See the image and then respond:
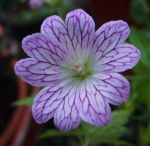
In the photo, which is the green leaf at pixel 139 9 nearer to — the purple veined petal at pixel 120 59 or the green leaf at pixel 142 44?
the green leaf at pixel 142 44

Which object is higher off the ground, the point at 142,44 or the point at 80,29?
the point at 80,29

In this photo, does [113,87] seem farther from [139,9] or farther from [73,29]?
[139,9]

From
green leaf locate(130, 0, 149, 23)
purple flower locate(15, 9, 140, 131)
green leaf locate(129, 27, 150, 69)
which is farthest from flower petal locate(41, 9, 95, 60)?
green leaf locate(130, 0, 149, 23)

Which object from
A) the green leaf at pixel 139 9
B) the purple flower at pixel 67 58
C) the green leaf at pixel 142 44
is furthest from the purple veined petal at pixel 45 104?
the green leaf at pixel 139 9

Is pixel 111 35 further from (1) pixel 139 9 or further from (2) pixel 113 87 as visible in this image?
(1) pixel 139 9

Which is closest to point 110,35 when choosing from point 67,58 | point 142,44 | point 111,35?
point 111,35

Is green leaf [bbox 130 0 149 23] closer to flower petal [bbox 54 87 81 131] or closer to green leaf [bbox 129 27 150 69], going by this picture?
green leaf [bbox 129 27 150 69]

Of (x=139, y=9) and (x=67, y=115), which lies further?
(x=139, y=9)
